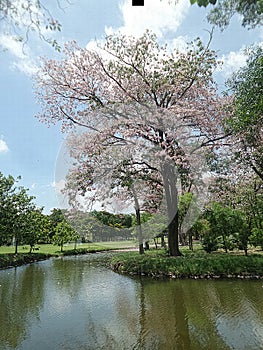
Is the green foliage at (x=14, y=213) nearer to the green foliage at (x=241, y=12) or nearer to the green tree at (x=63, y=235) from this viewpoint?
the green tree at (x=63, y=235)

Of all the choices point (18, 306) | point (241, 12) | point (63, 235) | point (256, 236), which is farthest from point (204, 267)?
point (63, 235)

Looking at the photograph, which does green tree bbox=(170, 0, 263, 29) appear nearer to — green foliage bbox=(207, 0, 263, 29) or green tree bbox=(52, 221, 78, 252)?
green foliage bbox=(207, 0, 263, 29)

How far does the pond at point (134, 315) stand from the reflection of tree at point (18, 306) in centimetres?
1

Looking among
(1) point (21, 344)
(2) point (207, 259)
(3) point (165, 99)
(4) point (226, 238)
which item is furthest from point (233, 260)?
(1) point (21, 344)

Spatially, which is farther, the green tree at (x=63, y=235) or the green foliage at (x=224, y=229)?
the green tree at (x=63, y=235)

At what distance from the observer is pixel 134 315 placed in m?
5.82

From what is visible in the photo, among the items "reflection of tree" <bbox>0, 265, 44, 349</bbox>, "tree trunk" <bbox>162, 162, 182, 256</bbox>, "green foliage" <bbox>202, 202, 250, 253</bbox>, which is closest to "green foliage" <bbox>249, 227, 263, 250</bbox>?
"green foliage" <bbox>202, 202, 250, 253</bbox>

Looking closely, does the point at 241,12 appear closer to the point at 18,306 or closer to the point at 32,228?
the point at 18,306

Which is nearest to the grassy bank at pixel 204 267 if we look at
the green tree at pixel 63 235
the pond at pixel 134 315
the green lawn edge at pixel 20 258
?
the pond at pixel 134 315

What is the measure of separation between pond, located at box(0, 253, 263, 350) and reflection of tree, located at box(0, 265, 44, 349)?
1 cm

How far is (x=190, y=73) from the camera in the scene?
1080cm

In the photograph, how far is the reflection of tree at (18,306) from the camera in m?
4.85

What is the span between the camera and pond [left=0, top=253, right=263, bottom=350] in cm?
437

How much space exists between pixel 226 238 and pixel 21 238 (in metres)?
11.4
